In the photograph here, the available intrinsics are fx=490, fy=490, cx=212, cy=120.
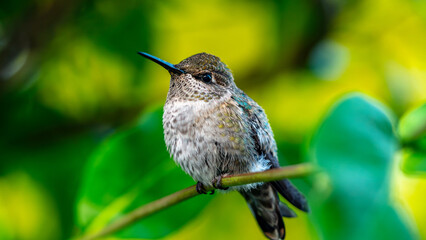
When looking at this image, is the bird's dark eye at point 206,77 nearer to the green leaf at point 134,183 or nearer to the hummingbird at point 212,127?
the hummingbird at point 212,127

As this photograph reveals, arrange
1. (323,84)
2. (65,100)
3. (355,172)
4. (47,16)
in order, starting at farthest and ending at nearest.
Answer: (323,84) → (65,100) → (47,16) → (355,172)

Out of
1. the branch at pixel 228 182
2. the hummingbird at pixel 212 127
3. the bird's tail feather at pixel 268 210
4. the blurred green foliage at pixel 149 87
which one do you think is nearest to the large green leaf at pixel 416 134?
the blurred green foliage at pixel 149 87

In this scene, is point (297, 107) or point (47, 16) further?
point (297, 107)

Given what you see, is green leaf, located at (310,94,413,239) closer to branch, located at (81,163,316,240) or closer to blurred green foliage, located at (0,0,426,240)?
branch, located at (81,163,316,240)

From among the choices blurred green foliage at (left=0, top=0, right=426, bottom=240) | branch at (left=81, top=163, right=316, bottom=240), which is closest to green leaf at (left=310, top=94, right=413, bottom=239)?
branch at (left=81, top=163, right=316, bottom=240)

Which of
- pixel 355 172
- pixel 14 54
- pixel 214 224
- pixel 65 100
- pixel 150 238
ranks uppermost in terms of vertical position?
pixel 14 54

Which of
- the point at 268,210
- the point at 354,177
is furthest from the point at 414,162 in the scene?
the point at 268,210

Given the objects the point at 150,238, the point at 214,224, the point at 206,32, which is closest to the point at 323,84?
the point at 206,32

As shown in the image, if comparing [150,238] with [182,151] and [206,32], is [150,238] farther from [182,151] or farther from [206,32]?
[206,32]
